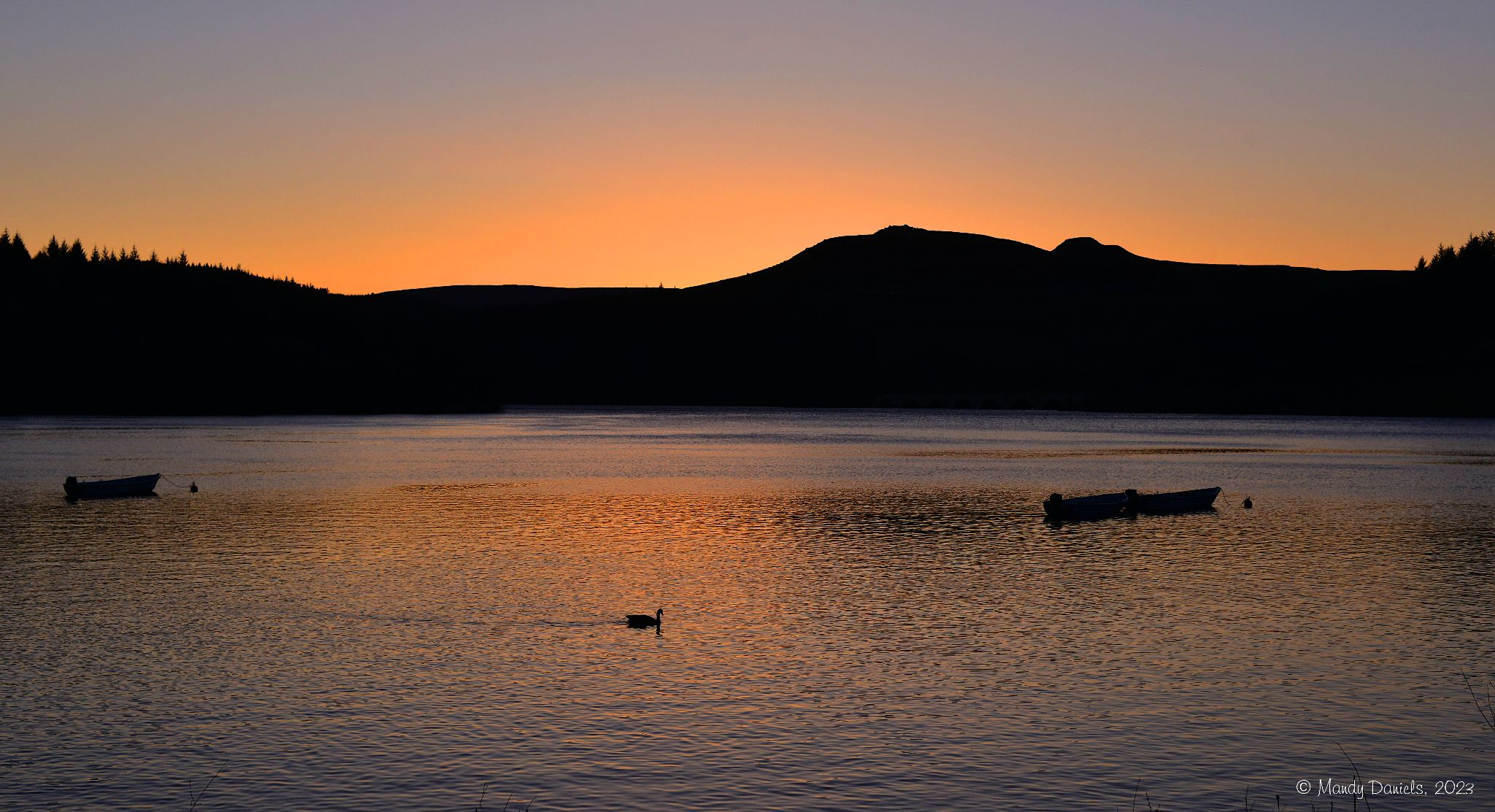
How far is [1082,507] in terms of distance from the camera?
224 ft

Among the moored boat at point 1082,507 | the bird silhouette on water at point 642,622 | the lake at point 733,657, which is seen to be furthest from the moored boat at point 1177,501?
the bird silhouette on water at point 642,622

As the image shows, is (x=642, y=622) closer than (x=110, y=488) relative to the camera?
Yes

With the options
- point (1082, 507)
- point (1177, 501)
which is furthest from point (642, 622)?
point (1177, 501)

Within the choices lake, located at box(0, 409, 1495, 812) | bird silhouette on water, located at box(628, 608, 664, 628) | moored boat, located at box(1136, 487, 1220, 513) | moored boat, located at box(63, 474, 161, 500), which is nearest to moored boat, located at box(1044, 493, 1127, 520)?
lake, located at box(0, 409, 1495, 812)

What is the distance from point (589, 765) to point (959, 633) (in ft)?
47.7

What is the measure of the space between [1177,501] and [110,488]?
60.9 m

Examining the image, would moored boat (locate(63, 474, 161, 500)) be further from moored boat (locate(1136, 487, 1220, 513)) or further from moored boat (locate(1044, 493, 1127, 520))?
moored boat (locate(1136, 487, 1220, 513))

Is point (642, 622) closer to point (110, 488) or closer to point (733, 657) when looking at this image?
point (733, 657)

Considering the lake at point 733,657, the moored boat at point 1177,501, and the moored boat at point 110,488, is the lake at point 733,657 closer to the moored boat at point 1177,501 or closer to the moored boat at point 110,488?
the moored boat at point 1177,501

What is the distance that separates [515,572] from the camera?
45281 mm

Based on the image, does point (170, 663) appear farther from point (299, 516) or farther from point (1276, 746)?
point (299, 516)

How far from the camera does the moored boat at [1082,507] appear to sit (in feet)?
222

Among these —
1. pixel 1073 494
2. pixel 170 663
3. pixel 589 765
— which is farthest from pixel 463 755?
pixel 1073 494

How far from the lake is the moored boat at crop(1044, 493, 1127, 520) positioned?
3.10 feet
